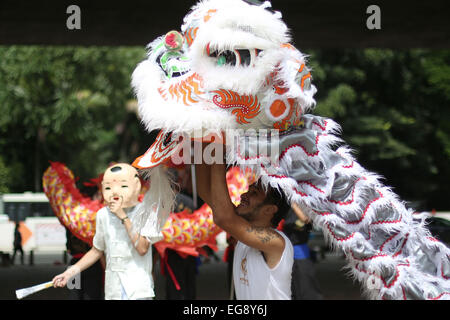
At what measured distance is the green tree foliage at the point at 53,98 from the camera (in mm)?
18281

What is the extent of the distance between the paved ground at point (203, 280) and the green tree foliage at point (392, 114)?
6.11m

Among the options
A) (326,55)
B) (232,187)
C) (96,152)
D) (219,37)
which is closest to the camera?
(219,37)

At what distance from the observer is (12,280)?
33.1 feet

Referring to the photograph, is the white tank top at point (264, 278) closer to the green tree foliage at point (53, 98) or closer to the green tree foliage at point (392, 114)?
the green tree foliage at point (53, 98)

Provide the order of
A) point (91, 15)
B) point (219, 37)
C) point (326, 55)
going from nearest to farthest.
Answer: point (219, 37) < point (91, 15) < point (326, 55)

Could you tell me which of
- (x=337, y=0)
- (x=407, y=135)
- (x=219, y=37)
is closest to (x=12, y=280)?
(x=337, y=0)

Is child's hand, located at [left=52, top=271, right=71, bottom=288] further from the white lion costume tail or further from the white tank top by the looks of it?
the white lion costume tail

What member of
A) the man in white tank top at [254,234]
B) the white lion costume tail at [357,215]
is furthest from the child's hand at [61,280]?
the white lion costume tail at [357,215]

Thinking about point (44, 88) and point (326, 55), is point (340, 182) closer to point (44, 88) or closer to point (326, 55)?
point (326, 55)

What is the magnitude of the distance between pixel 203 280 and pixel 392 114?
36.7 feet

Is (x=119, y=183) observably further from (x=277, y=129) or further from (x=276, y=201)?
(x=277, y=129)

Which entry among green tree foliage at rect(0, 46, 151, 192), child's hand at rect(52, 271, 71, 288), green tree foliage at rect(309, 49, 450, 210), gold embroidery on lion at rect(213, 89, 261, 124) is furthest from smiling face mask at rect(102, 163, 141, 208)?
green tree foliage at rect(309, 49, 450, 210)

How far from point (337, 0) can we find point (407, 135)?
1271cm
